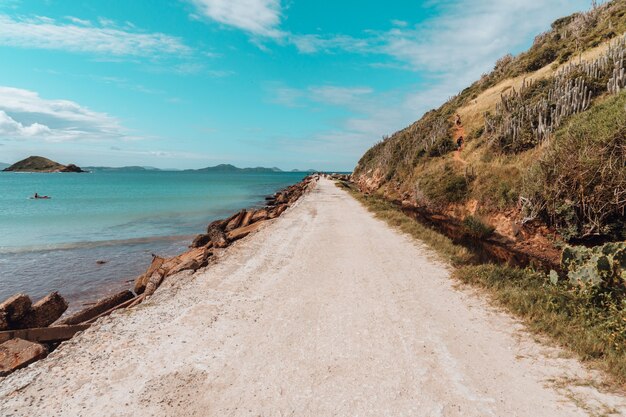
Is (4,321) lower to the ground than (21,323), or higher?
higher

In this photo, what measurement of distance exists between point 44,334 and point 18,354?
1330 mm

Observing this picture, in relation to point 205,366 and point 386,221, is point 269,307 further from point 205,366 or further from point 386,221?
point 386,221

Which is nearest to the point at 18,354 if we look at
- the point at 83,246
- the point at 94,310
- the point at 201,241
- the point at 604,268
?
the point at 94,310

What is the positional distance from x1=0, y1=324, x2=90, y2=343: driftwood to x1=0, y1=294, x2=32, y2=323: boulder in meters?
0.73

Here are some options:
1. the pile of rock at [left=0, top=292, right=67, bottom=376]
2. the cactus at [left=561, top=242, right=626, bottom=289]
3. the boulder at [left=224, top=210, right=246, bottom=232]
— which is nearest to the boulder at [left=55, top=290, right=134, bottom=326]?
the pile of rock at [left=0, top=292, right=67, bottom=376]

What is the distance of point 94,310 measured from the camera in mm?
8094

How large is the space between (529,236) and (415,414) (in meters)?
12.7

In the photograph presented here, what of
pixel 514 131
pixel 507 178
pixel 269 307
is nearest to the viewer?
pixel 269 307

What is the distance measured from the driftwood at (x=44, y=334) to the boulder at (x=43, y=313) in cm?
76

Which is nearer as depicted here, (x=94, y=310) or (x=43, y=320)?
(x=43, y=320)

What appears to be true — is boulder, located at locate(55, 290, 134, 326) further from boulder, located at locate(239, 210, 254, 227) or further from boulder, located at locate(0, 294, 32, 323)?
boulder, located at locate(239, 210, 254, 227)

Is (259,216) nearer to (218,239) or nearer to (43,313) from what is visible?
(218,239)

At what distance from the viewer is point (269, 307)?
7.07 meters

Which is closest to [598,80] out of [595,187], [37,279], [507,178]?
[507,178]
